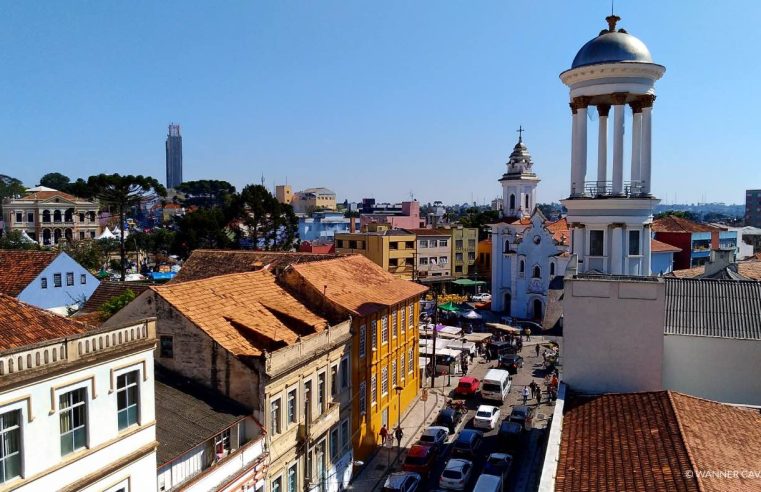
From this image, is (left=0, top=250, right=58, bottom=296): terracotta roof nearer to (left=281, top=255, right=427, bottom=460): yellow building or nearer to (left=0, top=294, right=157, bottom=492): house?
(left=281, top=255, right=427, bottom=460): yellow building

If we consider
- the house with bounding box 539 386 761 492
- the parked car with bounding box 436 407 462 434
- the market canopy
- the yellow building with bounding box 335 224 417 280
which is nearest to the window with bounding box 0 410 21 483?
the house with bounding box 539 386 761 492

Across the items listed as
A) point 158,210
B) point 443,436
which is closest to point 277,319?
point 443,436

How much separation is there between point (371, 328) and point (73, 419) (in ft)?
53.6

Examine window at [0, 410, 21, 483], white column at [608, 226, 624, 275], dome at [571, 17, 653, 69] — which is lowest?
window at [0, 410, 21, 483]

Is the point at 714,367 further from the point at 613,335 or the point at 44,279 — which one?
the point at 44,279

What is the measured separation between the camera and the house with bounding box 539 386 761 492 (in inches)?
463

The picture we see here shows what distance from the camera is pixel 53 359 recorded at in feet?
42.4

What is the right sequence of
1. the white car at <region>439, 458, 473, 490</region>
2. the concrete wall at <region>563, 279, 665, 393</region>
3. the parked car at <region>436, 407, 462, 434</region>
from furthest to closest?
the parked car at <region>436, 407, 462, 434</region>, the white car at <region>439, 458, 473, 490</region>, the concrete wall at <region>563, 279, 665, 393</region>

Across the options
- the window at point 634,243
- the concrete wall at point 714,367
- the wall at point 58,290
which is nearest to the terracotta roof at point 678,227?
the window at point 634,243

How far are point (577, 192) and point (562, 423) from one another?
28.4 ft

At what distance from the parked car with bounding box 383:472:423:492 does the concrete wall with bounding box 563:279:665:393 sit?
828 centimetres

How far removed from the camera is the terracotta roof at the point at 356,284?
28.2 metres

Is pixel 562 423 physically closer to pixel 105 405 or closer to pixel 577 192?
pixel 577 192

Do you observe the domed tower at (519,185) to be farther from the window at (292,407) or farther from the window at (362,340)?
the window at (292,407)
